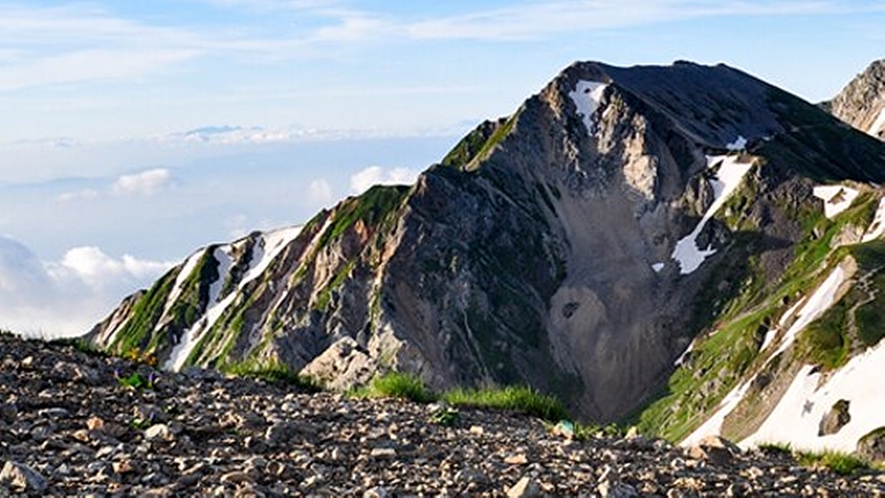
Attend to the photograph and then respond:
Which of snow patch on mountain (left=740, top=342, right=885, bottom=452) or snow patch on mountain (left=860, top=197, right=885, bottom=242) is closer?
snow patch on mountain (left=740, top=342, right=885, bottom=452)

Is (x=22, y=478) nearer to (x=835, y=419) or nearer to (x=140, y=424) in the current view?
(x=140, y=424)

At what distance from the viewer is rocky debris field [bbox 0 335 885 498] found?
11.1m

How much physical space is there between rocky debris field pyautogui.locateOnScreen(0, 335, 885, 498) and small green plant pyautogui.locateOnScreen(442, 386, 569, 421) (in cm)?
164

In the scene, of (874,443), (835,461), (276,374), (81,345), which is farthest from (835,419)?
(81,345)

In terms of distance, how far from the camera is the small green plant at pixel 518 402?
62.2 ft

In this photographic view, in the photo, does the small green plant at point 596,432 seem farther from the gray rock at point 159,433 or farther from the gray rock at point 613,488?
the gray rock at point 159,433

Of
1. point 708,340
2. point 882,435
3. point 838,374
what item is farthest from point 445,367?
point 882,435

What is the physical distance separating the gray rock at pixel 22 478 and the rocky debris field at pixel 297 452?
0.02m

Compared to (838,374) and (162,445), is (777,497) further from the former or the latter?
(838,374)

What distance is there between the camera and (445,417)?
626 inches

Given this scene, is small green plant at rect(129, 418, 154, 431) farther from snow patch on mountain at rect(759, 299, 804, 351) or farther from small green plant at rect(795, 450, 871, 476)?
snow patch on mountain at rect(759, 299, 804, 351)

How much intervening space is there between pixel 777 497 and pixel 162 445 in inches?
291

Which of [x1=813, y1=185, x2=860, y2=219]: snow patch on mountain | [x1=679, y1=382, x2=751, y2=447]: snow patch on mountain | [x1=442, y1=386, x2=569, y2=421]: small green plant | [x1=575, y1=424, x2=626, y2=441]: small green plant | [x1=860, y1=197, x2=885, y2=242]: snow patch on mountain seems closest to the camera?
[x1=575, y1=424, x2=626, y2=441]: small green plant

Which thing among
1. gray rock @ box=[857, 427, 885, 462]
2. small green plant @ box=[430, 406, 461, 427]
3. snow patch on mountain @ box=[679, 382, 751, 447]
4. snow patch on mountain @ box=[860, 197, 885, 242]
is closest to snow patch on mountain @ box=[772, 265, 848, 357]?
snow patch on mountain @ box=[679, 382, 751, 447]
